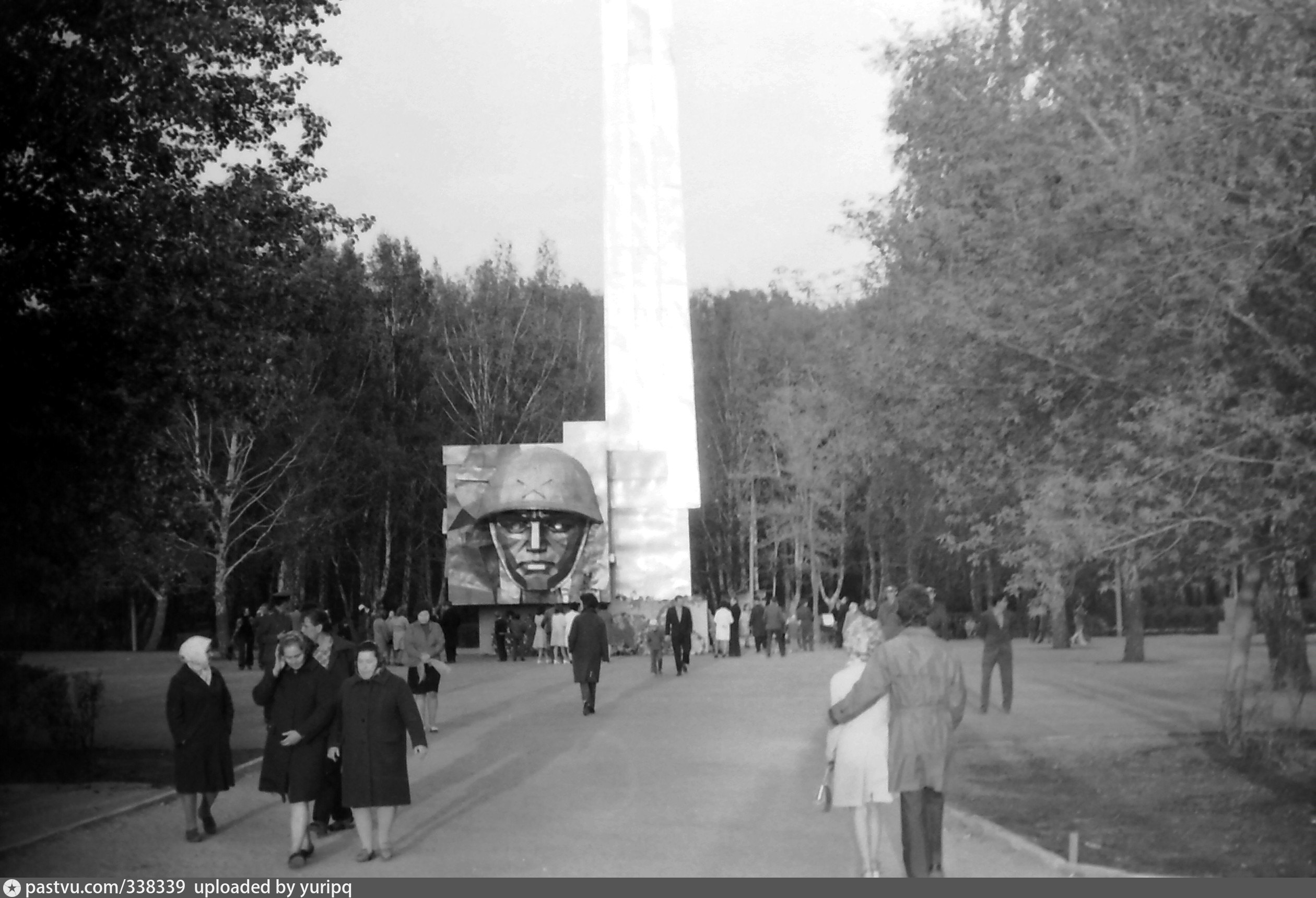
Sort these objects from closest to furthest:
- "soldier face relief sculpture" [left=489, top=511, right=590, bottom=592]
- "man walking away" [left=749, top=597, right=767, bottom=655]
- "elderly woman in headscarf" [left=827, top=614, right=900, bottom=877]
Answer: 1. "elderly woman in headscarf" [left=827, top=614, right=900, bottom=877]
2. "soldier face relief sculpture" [left=489, top=511, right=590, bottom=592]
3. "man walking away" [left=749, top=597, right=767, bottom=655]

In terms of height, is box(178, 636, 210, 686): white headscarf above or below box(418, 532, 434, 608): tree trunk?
below

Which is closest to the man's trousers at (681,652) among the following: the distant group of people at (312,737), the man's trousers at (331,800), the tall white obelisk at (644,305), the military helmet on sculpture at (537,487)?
the military helmet on sculpture at (537,487)

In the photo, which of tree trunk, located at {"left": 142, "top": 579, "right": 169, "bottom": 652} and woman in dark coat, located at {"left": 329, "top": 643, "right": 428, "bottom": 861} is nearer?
woman in dark coat, located at {"left": 329, "top": 643, "right": 428, "bottom": 861}

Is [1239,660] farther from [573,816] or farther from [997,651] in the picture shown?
[573,816]

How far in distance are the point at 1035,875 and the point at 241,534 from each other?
38.2 meters

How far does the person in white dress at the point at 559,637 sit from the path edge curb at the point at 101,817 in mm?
21493

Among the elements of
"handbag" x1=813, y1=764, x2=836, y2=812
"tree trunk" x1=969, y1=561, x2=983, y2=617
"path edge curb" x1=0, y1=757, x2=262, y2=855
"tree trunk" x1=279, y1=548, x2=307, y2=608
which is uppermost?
"tree trunk" x1=279, y1=548, x2=307, y2=608

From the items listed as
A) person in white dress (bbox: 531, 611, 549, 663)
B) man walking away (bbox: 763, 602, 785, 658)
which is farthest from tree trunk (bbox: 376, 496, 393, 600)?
man walking away (bbox: 763, 602, 785, 658)

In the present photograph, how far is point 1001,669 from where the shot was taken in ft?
67.6

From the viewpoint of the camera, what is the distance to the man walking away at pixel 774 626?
128 feet

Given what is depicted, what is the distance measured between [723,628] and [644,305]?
835 cm

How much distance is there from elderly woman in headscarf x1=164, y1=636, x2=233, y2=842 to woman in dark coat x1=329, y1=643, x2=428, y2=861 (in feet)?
3.76

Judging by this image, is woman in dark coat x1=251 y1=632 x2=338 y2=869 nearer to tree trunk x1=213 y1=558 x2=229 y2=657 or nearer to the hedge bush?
tree trunk x1=213 y1=558 x2=229 y2=657

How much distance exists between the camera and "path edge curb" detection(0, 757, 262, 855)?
36.7ft
